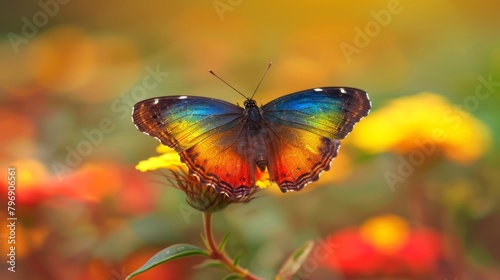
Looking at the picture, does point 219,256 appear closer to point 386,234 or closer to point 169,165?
point 169,165

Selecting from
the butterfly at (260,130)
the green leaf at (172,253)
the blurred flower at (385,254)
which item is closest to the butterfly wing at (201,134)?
the butterfly at (260,130)

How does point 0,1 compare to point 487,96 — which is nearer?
point 487,96

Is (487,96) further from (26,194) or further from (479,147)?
(26,194)

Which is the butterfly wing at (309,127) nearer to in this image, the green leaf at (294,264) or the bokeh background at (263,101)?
the green leaf at (294,264)

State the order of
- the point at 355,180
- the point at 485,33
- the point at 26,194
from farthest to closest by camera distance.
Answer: the point at 485,33, the point at 355,180, the point at 26,194

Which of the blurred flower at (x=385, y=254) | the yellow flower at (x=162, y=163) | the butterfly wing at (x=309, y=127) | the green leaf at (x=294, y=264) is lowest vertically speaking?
the blurred flower at (x=385, y=254)

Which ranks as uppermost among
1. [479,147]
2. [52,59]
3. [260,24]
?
[52,59]

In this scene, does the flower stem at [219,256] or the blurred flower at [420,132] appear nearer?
the flower stem at [219,256]

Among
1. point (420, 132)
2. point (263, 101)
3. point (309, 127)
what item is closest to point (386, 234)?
point (420, 132)

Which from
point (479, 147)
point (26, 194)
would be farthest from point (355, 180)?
point (26, 194)
